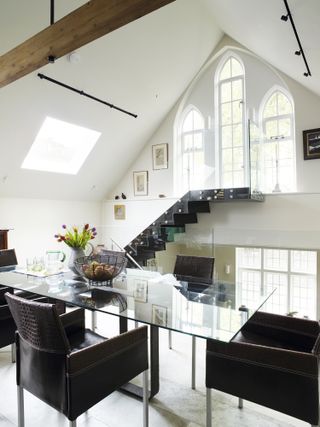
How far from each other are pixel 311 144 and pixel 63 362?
5.23 meters

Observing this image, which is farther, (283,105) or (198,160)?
(198,160)

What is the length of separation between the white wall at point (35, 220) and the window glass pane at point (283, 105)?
4689 millimetres

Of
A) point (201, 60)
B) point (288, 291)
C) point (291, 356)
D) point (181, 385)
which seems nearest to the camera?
point (291, 356)

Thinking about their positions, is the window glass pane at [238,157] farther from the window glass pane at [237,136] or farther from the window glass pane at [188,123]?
the window glass pane at [188,123]

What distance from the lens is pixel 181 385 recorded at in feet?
8.04

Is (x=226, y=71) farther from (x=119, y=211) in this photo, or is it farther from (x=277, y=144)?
(x=119, y=211)

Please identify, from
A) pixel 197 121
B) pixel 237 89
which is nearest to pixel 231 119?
pixel 237 89

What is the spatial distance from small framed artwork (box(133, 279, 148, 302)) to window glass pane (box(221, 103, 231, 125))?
4447 millimetres

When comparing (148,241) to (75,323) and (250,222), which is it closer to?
(250,222)

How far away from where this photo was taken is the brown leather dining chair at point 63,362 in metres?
1.47

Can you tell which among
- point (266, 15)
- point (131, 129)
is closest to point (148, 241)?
point (131, 129)

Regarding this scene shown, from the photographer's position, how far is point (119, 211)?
7344 millimetres

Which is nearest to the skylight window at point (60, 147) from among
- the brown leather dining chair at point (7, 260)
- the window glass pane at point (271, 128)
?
the brown leather dining chair at point (7, 260)

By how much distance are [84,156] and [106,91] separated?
4.95ft
